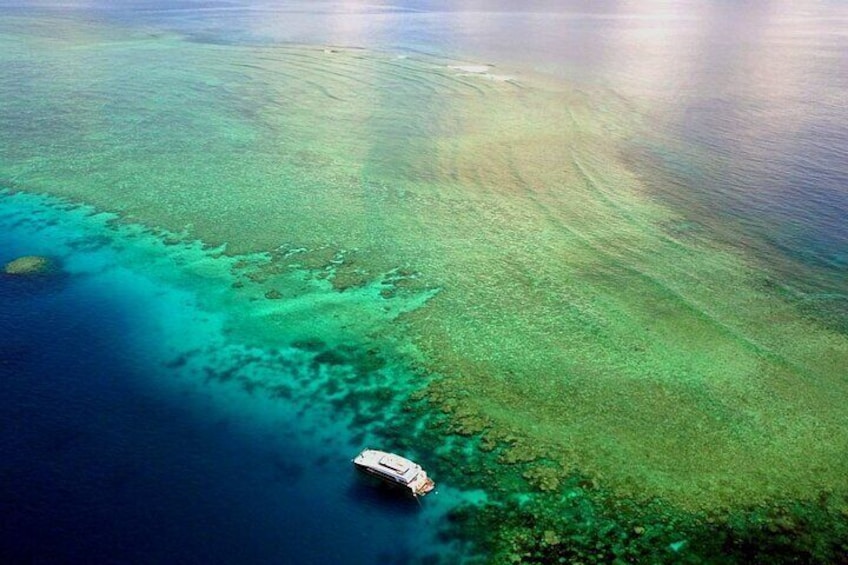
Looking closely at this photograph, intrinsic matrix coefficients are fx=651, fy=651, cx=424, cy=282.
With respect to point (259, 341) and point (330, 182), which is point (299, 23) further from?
point (259, 341)

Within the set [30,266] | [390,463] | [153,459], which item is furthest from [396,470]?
[30,266]

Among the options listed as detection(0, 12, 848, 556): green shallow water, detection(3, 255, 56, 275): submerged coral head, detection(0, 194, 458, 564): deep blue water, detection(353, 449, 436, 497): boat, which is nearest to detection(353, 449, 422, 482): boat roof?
detection(353, 449, 436, 497): boat

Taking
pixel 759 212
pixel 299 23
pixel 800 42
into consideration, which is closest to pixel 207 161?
pixel 759 212

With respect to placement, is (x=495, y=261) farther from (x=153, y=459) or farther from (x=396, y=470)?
(x=153, y=459)

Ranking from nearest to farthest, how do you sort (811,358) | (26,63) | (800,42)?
(811,358), (26,63), (800,42)

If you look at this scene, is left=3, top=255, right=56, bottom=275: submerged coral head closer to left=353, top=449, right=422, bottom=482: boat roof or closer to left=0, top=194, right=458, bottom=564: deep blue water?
left=0, top=194, right=458, bottom=564: deep blue water

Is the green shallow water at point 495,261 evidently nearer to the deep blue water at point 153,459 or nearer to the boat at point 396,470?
the boat at point 396,470
